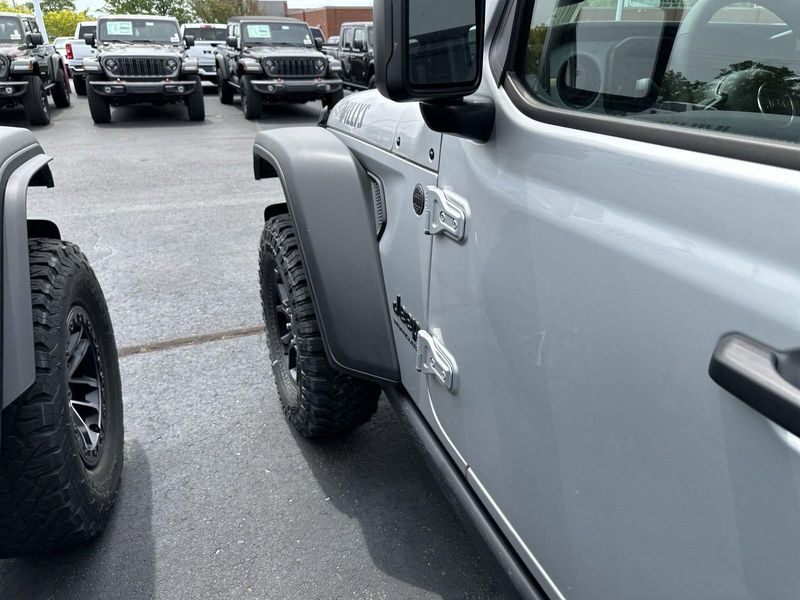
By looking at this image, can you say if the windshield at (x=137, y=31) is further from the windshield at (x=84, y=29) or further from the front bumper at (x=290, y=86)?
the windshield at (x=84, y=29)

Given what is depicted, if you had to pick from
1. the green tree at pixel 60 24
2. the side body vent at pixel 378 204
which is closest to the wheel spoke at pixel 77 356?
the side body vent at pixel 378 204

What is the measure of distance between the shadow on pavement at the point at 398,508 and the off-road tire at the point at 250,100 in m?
10.2

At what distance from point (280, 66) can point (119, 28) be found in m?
3.46

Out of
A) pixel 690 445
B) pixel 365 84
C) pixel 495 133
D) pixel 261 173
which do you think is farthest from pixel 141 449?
pixel 365 84

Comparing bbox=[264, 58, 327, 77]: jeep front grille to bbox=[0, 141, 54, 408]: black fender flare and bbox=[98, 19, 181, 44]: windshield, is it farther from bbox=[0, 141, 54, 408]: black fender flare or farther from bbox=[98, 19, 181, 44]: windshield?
bbox=[0, 141, 54, 408]: black fender flare

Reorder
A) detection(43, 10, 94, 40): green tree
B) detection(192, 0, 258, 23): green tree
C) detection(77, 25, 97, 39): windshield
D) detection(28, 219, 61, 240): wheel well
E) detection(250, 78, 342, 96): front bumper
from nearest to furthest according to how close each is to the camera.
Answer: detection(28, 219, 61, 240): wheel well < detection(250, 78, 342, 96): front bumper < detection(77, 25, 97, 39): windshield < detection(192, 0, 258, 23): green tree < detection(43, 10, 94, 40): green tree

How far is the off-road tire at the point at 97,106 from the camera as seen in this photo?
1109 centimetres

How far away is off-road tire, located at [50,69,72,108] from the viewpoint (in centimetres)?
1317

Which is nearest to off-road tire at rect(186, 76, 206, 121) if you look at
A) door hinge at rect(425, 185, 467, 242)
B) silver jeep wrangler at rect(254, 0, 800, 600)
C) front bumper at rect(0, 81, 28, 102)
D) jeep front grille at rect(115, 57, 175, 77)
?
jeep front grille at rect(115, 57, 175, 77)

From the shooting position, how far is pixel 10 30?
36.8ft

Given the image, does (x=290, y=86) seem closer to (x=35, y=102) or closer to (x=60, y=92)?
(x=35, y=102)

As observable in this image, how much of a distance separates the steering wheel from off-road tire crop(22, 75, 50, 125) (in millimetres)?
11813

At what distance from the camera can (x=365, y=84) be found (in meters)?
14.7

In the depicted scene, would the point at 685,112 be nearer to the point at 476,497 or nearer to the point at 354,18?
the point at 476,497
